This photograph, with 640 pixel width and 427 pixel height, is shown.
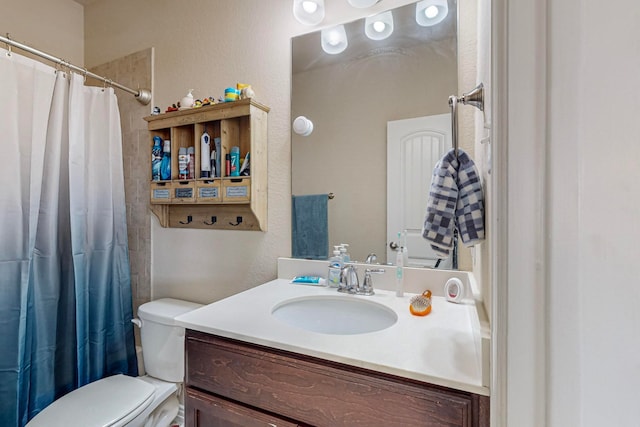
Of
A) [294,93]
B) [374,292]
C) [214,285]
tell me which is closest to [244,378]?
[374,292]

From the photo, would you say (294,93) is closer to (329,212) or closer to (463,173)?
(329,212)

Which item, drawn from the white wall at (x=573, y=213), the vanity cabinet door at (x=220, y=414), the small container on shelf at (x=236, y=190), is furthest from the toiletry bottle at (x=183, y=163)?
the white wall at (x=573, y=213)

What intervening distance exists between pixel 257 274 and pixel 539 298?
1.38 meters

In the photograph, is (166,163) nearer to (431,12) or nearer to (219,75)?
(219,75)

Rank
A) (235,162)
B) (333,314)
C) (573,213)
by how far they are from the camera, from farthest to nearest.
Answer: (235,162), (333,314), (573,213)

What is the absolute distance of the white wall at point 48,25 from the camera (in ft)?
5.85

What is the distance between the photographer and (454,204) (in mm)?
815

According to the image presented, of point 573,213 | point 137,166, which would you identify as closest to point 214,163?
point 137,166

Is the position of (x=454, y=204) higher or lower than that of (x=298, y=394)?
higher

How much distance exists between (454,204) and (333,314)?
2.07ft

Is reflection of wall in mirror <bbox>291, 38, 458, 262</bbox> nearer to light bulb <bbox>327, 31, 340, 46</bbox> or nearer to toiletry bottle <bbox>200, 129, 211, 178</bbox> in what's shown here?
light bulb <bbox>327, 31, 340, 46</bbox>

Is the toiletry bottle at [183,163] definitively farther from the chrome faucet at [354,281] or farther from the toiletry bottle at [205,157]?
the chrome faucet at [354,281]

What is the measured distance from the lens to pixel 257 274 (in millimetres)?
1568

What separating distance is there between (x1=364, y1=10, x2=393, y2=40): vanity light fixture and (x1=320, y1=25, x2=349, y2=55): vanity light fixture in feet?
0.34
